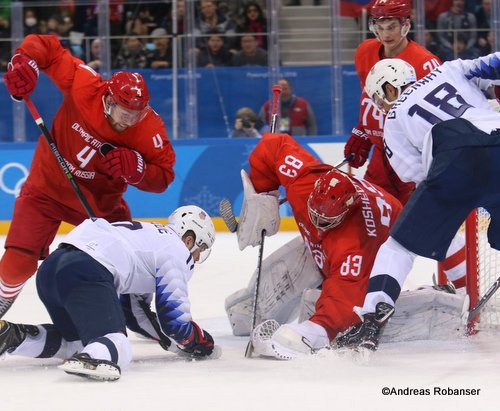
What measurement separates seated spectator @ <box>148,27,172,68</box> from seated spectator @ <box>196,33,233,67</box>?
21cm

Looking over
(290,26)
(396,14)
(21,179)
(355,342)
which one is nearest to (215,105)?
(290,26)

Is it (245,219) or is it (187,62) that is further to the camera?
(187,62)

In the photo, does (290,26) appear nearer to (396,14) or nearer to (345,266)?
(396,14)

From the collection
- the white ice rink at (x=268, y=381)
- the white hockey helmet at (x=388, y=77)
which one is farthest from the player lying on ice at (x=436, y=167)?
the white ice rink at (x=268, y=381)

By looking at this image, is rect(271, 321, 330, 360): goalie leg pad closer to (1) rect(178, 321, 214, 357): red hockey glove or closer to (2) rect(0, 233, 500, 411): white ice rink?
(2) rect(0, 233, 500, 411): white ice rink

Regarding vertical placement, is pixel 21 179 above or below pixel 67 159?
below

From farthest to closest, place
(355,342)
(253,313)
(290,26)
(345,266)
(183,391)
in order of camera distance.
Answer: (290,26) → (253,313) → (345,266) → (355,342) → (183,391)

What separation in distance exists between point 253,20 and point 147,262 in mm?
4606

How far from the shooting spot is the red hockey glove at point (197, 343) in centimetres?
374

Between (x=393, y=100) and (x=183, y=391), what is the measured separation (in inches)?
53.2

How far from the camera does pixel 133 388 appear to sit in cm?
334

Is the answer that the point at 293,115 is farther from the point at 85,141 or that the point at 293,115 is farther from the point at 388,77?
the point at 388,77

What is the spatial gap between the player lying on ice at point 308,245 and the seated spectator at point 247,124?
3.26m

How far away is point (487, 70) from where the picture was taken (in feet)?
12.6
